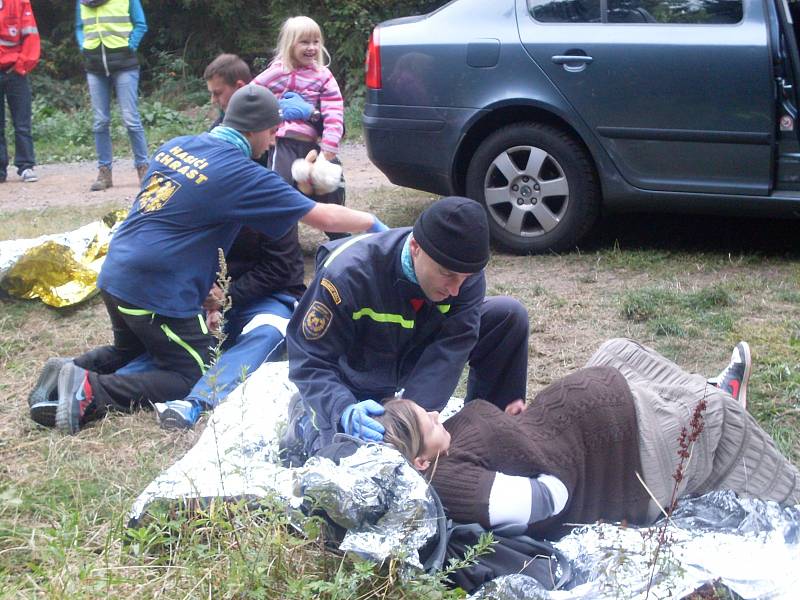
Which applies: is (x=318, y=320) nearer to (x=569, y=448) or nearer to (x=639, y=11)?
(x=569, y=448)

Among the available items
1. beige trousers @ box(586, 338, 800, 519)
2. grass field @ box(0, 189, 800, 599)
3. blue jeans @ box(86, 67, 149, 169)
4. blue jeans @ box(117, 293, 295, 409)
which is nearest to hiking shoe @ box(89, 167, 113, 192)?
blue jeans @ box(86, 67, 149, 169)

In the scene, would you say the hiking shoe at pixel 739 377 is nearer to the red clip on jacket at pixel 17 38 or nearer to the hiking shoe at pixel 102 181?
the hiking shoe at pixel 102 181

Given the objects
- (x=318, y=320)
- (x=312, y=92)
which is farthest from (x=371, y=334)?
(x=312, y=92)

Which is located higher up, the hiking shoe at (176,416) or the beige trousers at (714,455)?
the beige trousers at (714,455)

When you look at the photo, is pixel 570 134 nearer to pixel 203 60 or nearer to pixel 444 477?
pixel 444 477

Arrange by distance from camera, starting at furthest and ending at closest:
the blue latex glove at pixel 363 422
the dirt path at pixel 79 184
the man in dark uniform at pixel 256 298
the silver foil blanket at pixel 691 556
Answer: the dirt path at pixel 79 184 → the man in dark uniform at pixel 256 298 → the blue latex glove at pixel 363 422 → the silver foil blanket at pixel 691 556

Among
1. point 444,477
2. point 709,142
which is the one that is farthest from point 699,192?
point 444,477

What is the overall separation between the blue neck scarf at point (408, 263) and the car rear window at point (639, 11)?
3207 millimetres

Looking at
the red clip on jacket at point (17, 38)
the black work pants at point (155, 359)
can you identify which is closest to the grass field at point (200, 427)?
the black work pants at point (155, 359)

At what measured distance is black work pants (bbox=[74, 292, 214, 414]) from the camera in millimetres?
4043

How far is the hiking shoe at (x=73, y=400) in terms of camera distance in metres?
3.88

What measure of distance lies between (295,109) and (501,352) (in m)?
2.80

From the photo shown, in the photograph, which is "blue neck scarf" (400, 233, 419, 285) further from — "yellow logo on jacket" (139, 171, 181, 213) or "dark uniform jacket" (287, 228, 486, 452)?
A: "yellow logo on jacket" (139, 171, 181, 213)

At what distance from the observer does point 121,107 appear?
8938 mm
